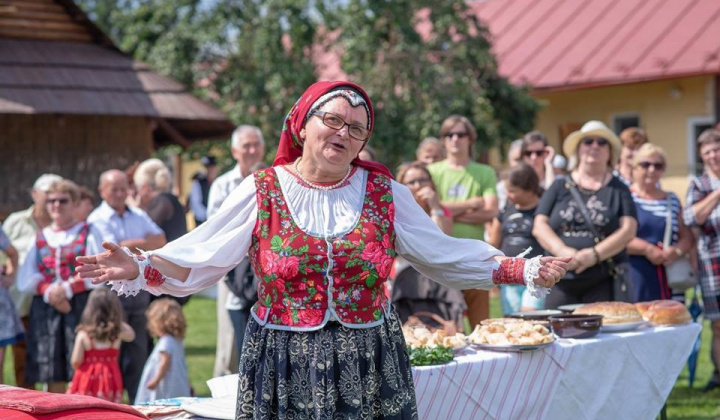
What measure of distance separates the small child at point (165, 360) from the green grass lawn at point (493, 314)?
1083mm

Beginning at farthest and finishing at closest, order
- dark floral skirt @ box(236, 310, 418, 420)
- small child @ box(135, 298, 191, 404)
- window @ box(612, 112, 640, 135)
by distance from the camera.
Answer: window @ box(612, 112, 640, 135)
small child @ box(135, 298, 191, 404)
dark floral skirt @ box(236, 310, 418, 420)

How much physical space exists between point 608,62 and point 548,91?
4.67 feet

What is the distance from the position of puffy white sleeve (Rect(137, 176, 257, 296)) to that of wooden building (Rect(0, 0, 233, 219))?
11.7 meters

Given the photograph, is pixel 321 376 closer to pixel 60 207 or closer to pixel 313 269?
pixel 313 269

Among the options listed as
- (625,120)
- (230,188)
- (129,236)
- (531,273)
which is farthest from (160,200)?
(625,120)

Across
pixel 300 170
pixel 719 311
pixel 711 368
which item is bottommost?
pixel 711 368

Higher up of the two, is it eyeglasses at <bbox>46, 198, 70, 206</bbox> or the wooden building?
the wooden building

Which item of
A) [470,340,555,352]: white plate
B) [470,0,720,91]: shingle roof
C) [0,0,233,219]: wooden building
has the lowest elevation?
[470,340,555,352]: white plate

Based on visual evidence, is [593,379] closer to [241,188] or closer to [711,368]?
[241,188]

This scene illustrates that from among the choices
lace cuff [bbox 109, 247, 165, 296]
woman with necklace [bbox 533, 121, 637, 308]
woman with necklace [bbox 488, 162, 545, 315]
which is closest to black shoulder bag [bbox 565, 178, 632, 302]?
woman with necklace [bbox 533, 121, 637, 308]

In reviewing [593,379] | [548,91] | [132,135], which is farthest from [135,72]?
[593,379]

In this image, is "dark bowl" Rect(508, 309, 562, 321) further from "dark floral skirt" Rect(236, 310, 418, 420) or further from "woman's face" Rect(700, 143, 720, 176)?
"woman's face" Rect(700, 143, 720, 176)

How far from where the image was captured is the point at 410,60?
1723 centimetres

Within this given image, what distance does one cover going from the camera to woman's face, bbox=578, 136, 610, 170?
7150 millimetres
